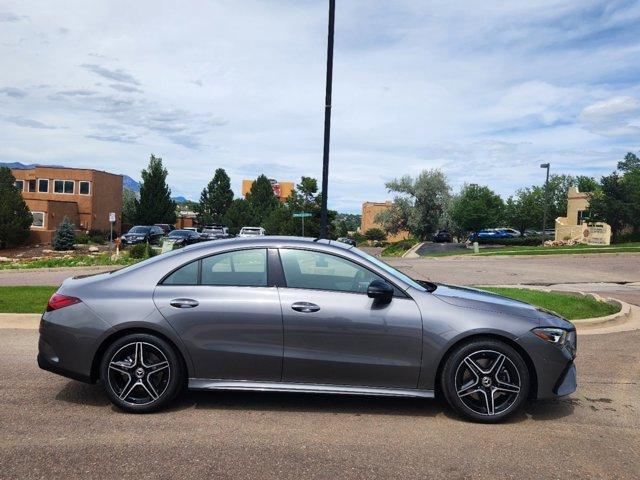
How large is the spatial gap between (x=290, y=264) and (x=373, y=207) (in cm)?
8857

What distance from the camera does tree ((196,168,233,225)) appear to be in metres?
72.3

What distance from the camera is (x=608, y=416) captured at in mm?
4848

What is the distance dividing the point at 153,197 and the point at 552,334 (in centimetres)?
6194

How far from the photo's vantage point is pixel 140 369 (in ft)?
15.1

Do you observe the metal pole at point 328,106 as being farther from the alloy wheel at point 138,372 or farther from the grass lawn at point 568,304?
the alloy wheel at point 138,372

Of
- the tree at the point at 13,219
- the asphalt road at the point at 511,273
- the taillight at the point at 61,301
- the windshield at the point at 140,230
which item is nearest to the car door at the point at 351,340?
the taillight at the point at 61,301

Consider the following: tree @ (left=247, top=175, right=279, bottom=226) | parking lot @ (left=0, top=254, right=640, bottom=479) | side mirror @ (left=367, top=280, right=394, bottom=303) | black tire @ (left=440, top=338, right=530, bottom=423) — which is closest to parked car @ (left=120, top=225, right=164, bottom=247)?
tree @ (left=247, top=175, right=279, bottom=226)

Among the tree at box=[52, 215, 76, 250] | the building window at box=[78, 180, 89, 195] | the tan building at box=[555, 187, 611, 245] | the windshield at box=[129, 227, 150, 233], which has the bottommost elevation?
the tree at box=[52, 215, 76, 250]

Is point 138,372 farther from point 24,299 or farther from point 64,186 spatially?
point 64,186

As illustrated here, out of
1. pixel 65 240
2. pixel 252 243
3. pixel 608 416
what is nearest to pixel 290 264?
pixel 252 243

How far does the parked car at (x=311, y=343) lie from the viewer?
14.9 ft

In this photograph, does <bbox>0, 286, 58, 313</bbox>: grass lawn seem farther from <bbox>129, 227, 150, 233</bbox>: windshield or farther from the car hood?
<bbox>129, 227, 150, 233</bbox>: windshield

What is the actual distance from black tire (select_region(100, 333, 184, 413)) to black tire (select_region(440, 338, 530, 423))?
2.26 metres

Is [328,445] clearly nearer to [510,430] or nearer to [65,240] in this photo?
[510,430]
